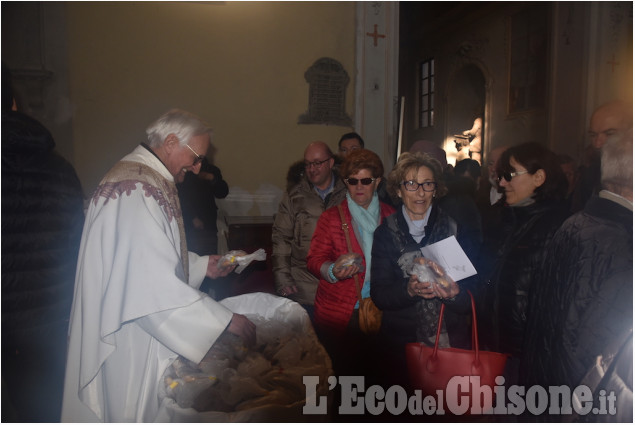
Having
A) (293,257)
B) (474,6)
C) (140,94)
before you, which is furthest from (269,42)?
(474,6)

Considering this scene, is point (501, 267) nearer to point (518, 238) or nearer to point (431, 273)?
point (518, 238)

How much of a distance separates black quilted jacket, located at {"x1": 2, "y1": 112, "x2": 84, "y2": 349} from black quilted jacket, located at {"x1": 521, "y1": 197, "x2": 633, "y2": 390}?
230 centimetres

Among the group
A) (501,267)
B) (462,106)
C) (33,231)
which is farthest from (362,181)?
(462,106)

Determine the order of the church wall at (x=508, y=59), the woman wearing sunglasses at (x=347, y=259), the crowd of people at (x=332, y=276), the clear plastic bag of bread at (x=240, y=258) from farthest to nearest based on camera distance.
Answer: the church wall at (x=508, y=59) < the woman wearing sunglasses at (x=347, y=259) < the clear plastic bag of bread at (x=240, y=258) < the crowd of people at (x=332, y=276)

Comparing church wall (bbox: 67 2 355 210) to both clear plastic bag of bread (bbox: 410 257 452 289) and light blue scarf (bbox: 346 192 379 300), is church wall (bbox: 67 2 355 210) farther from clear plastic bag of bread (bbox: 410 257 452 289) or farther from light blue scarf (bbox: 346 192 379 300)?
clear plastic bag of bread (bbox: 410 257 452 289)

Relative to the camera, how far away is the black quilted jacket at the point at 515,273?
226 centimetres

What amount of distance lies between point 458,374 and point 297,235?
5.27 feet

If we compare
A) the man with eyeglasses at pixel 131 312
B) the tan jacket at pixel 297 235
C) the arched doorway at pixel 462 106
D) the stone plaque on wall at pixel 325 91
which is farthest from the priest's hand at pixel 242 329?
the arched doorway at pixel 462 106

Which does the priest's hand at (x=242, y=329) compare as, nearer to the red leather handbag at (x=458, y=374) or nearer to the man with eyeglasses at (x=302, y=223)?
the red leather handbag at (x=458, y=374)

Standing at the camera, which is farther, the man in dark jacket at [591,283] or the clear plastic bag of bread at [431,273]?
the clear plastic bag of bread at [431,273]

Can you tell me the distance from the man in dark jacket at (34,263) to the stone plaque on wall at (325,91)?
4315mm

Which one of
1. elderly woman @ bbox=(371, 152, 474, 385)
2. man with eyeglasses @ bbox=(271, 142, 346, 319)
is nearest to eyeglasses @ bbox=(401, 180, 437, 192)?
elderly woman @ bbox=(371, 152, 474, 385)

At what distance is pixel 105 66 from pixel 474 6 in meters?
12.4

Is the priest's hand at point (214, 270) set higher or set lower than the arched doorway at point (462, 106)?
lower
